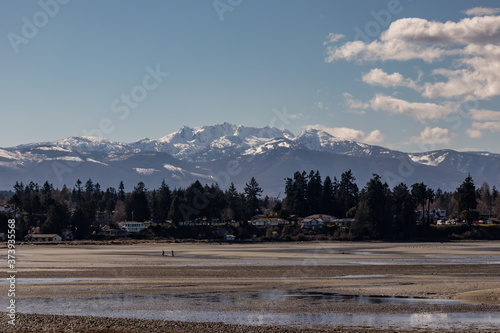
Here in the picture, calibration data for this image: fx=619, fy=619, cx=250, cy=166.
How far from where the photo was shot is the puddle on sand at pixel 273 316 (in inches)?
1379

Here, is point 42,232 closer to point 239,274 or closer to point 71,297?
point 239,274

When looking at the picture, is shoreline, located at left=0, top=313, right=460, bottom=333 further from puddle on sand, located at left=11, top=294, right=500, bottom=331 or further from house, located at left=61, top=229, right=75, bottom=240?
house, located at left=61, top=229, right=75, bottom=240

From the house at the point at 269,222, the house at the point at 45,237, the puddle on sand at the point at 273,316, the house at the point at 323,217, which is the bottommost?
the house at the point at 45,237

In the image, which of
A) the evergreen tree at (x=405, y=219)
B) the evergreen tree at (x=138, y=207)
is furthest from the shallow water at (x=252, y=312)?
the evergreen tree at (x=138, y=207)

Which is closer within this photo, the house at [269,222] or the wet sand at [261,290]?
the wet sand at [261,290]

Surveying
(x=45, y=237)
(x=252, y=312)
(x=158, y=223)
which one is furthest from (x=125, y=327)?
(x=158, y=223)

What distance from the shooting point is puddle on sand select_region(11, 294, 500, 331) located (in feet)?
115

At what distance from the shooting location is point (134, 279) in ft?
187

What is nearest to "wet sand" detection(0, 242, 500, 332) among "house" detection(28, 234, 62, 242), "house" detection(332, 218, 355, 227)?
"house" detection(28, 234, 62, 242)

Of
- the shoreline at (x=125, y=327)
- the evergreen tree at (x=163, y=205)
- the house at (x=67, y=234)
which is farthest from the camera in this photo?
the evergreen tree at (x=163, y=205)

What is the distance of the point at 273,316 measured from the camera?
124ft

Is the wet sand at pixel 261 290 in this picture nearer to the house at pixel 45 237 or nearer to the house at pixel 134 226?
the house at pixel 45 237

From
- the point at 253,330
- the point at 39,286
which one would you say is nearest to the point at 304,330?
the point at 253,330

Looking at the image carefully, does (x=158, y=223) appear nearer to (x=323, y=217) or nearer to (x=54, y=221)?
(x=54, y=221)
